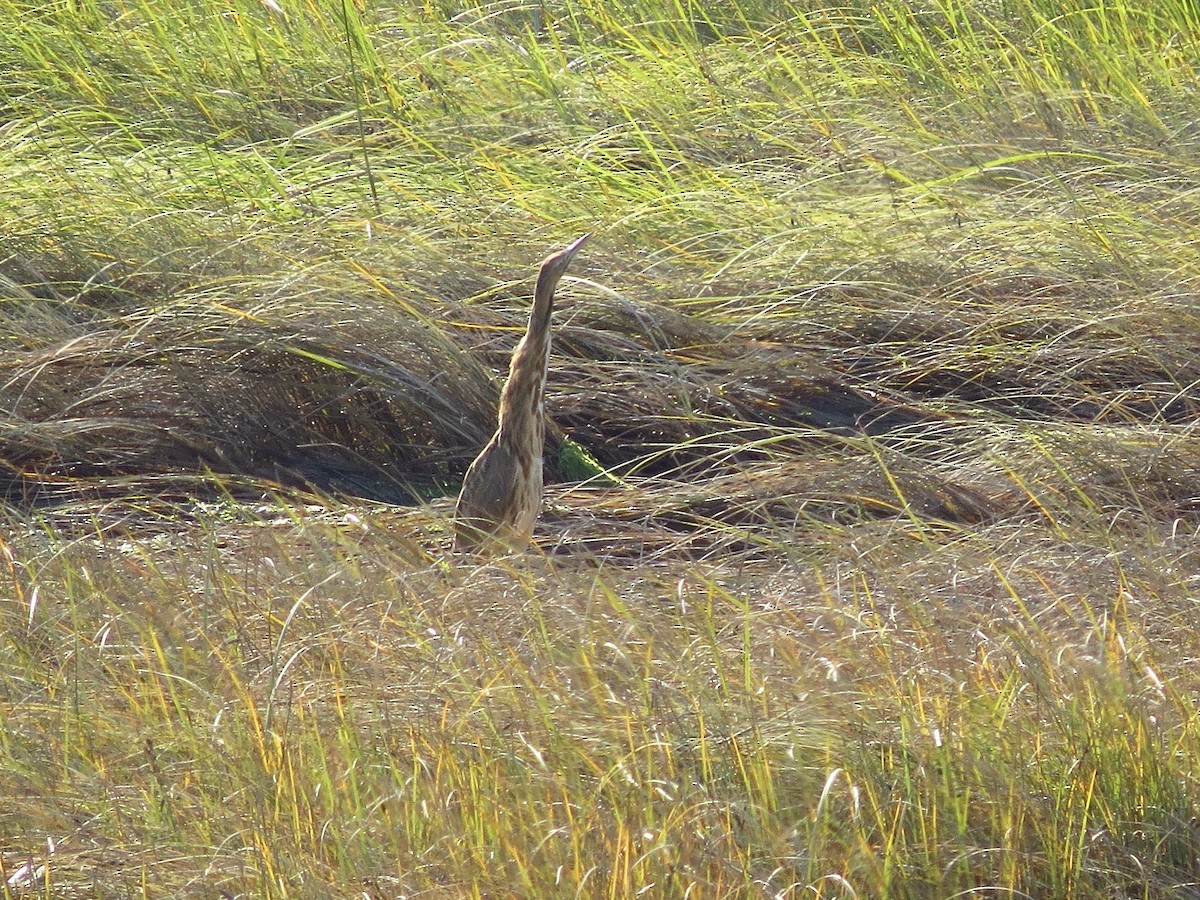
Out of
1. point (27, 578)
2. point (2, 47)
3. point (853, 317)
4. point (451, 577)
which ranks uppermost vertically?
point (2, 47)

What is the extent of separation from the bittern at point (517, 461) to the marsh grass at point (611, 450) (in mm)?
152

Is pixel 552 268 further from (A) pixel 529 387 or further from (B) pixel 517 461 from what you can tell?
(B) pixel 517 461

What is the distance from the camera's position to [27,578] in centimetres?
375

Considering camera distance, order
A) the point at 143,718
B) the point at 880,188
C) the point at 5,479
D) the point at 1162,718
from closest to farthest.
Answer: the point at 1162,718 → the point at 143,718 → the point at 5,479 → the point at 880,188

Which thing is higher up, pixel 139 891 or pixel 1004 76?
pixel 139 891

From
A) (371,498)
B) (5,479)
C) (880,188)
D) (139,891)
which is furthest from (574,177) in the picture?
(139,891)

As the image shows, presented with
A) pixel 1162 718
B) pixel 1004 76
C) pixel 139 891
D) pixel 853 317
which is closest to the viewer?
pixel 139 891

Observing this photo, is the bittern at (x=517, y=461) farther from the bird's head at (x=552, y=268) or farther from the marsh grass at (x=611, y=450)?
the marsh grass at (x=611, y=450)

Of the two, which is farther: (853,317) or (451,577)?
(853,317)

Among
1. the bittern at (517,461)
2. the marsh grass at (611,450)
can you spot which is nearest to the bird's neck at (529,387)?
the bittern at (517,461)

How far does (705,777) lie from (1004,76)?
443cm

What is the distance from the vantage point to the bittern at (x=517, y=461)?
13.5 feet

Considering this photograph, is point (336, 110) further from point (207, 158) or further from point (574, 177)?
point (574, 177)

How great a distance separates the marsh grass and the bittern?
6.0 inches
